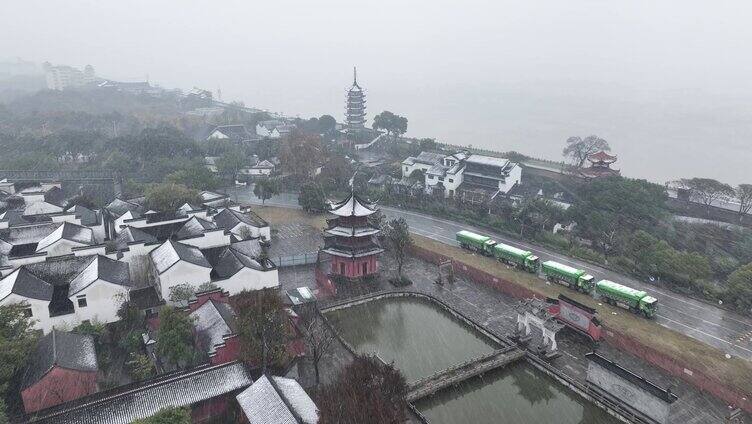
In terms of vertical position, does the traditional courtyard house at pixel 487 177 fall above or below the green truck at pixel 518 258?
above

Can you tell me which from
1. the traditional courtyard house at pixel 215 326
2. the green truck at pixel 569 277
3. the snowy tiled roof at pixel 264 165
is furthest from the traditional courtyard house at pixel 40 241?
the green truck at pixel 569 277

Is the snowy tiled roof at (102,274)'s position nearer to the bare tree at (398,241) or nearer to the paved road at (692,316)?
the bare tree at (398,241)

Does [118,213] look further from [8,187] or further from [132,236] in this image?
[8,187]

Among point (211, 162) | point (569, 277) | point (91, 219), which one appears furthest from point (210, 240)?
point (211, 162)

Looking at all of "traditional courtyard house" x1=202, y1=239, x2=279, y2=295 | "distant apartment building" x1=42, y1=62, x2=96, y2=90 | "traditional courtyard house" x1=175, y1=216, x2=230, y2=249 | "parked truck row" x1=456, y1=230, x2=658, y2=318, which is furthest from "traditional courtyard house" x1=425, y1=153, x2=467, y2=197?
"distant apartment building" x1=42, y1=62, x2=96, y2=90

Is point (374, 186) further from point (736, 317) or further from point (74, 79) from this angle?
Answer: point (74, 79)

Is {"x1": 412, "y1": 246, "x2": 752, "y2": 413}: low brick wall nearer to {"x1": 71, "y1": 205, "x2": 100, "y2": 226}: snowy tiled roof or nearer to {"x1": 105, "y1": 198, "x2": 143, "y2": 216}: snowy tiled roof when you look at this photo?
{"x1": 105, "y1": 198, "x2": 143, "y2": 216}: snowy tiled roof
